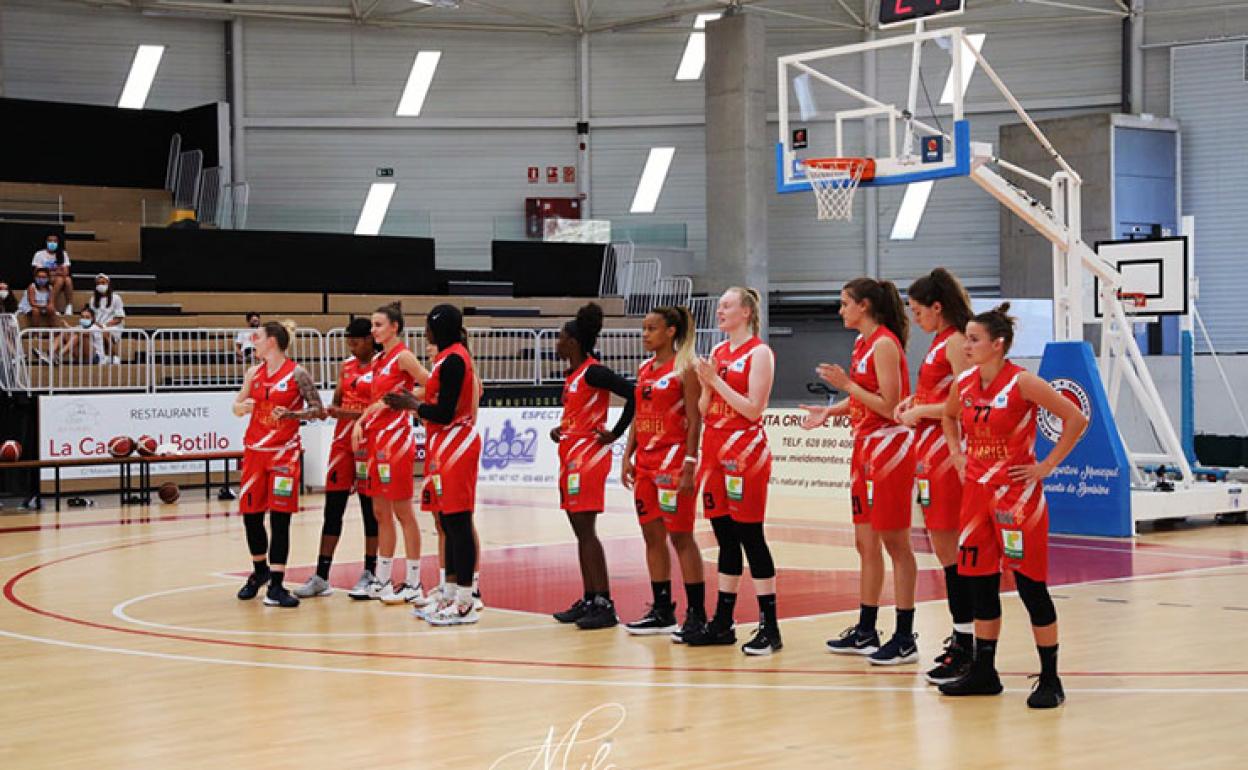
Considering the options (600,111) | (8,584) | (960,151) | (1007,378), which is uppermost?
(600,111)

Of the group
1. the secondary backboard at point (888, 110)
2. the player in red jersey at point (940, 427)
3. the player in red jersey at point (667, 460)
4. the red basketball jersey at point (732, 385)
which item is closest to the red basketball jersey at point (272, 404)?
the player in red jersey at point (667, 460)

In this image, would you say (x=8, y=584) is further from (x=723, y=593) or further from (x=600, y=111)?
(x=600, y=111)

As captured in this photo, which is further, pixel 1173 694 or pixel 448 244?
pixel 448 244

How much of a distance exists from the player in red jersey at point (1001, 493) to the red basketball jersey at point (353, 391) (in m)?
4.83

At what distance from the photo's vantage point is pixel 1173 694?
7.32m

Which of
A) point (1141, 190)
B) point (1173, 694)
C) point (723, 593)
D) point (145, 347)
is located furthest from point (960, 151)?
point (1141, 190)

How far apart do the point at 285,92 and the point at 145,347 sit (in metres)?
10.8

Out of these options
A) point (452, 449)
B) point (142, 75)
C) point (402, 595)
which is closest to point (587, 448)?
point (452, 449)

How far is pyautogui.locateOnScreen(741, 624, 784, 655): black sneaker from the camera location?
8500 millimetres

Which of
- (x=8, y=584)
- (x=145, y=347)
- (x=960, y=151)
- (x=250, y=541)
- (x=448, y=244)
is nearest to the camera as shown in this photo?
(x=250, y=541)

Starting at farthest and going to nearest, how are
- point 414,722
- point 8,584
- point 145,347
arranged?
point 145,347 < point 8,584 < point 414,722

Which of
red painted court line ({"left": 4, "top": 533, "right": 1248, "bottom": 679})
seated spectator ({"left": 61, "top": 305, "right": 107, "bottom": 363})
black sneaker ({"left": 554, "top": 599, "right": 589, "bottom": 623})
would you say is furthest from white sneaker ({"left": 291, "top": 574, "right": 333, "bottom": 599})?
seated spectator ({"left": 61, "top": 305, "right": 107, "bottom": 363})

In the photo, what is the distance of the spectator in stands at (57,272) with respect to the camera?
23.4 m

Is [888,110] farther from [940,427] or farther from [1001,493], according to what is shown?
[1001,493]
